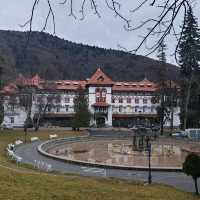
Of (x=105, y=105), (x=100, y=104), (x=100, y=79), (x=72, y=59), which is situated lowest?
(x=105, y=105)

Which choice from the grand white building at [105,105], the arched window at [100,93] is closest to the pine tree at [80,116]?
the grand white building at [105,105]

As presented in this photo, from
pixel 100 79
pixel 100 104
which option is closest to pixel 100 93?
pixel 100 104

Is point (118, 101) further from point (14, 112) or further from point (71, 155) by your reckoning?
point (71, 155)

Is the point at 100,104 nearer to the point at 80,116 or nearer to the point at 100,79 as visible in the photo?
the point at 100,79

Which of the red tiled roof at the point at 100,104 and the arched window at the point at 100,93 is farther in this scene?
the arched window at the point at 100,93

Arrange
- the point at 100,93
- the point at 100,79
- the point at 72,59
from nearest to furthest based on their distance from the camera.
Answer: the point at 100,79 < the point at 100,93 < the point at 72,59

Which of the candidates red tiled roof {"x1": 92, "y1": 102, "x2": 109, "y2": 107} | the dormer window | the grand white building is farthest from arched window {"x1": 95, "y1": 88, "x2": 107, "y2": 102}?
the dormer window

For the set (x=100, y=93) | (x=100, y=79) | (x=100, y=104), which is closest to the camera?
(x=100, y=104)

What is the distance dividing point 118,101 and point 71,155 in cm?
4174

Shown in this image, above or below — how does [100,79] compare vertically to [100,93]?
above

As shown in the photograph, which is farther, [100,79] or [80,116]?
[100,79]

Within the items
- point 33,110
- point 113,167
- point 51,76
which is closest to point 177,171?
point 113,167

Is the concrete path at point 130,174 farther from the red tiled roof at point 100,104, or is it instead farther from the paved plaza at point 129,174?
the red tiled roof at point 100,104

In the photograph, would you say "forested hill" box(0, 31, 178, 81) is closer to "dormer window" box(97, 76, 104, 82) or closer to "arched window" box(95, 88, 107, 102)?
"dormer window" box(97, 76, 104, 82)
